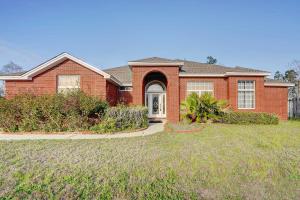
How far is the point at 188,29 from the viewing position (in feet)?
62.6

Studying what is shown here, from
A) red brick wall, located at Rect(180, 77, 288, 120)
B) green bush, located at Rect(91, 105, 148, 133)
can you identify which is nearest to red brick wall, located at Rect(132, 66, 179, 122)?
red brick wall, located at Rect(180, 77, 288, 120)

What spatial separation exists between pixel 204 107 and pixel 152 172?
1027 centimetres

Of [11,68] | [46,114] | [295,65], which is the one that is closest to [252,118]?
[46,114]

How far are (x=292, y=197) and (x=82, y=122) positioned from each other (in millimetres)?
10352

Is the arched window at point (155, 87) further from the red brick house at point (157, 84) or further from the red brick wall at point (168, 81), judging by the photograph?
the red brick wall at point (168, 81)

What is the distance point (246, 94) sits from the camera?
17.1 metres

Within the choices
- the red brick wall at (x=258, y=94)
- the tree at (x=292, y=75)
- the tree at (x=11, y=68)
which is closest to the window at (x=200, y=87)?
the red brick wall at (x=258, y=94)

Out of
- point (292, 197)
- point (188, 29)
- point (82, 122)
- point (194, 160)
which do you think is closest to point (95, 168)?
point (194, 160)

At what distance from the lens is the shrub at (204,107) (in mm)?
13945

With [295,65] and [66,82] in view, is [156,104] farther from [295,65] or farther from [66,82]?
[295,65]

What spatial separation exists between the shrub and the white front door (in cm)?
519

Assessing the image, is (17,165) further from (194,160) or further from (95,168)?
(194,160)

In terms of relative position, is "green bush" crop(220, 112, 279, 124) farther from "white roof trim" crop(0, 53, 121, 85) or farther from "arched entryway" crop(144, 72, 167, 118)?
"white roof trim" crop(0, 53, 121, 85)

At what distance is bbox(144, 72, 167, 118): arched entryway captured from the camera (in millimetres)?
19453
